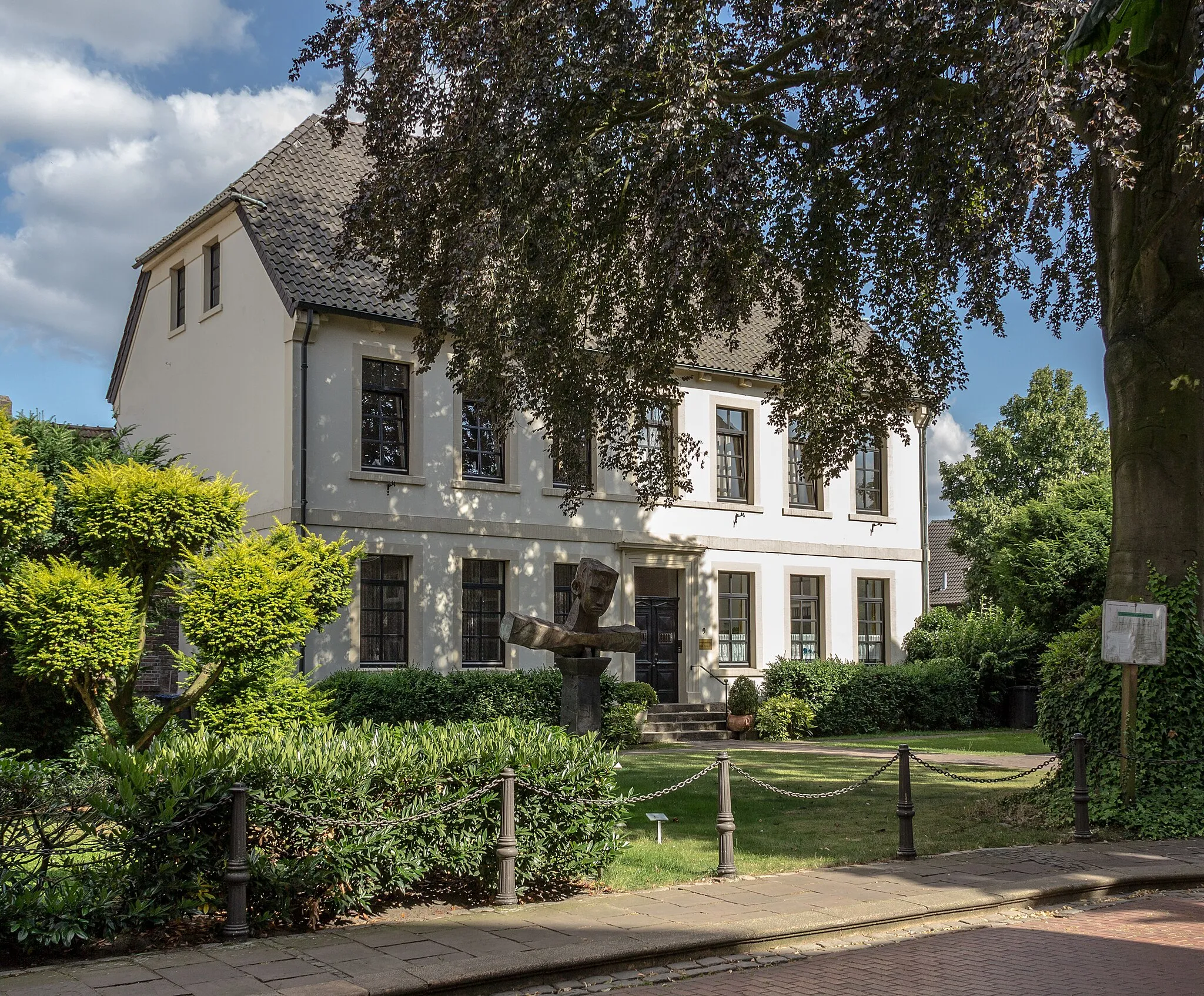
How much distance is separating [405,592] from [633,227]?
11.4 meters

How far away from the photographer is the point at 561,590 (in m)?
25.5

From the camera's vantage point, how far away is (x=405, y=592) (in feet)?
76.1

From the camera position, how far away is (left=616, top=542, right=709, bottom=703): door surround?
26.4m

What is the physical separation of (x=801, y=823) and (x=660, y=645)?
14197mm

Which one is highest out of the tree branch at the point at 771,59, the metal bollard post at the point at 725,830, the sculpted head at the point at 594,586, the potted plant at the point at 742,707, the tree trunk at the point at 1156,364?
the tree branch at the point at 771,59

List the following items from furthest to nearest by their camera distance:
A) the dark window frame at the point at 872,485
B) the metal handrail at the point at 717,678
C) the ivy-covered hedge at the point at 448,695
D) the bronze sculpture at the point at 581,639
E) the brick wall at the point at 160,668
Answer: the dark window frame at the point at 872,485, the metal handrail at the point at 717,678, the ivy-covered hedge at the point at 448,695, the brick wall at the point at 160,668, the bronze sculpture at the point at 581,639

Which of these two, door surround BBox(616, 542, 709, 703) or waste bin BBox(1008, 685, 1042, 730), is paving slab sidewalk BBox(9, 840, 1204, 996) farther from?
waste bin BBox(1008, 685, 1042, 730)

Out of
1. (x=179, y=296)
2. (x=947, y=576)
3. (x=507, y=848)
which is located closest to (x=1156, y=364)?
(x=507, y=848)

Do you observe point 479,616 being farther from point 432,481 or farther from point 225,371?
point 225,371

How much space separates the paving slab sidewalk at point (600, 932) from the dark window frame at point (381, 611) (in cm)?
1374

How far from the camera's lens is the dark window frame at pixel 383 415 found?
902 inches

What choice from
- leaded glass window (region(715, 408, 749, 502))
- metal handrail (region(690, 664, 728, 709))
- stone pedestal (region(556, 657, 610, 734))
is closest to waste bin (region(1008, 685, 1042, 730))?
metal handrail (region(690, 664, 728, 709))

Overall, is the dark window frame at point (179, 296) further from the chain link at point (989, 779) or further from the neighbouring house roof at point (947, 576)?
the neighbouring house roof at point (947, 576)

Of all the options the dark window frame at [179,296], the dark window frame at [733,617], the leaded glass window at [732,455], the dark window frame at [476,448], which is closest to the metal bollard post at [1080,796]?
the dark window frame at [476,448]
